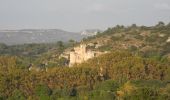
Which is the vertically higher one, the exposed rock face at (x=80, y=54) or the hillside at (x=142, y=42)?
the hillside at (x=142, y=42)

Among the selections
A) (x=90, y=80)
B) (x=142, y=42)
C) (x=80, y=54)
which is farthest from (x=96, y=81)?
(x=142, y=42)

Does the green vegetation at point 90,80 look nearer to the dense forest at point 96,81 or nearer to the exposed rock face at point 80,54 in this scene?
the dense forest at point 96,81

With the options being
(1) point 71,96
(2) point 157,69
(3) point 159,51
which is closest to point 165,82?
(2) point 157,69

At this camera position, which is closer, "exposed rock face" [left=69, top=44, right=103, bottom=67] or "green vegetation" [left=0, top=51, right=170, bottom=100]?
"green vegetation" [left=0, top=51, right=170, bottom=100]

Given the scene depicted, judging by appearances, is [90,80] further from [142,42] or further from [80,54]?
[142,42]

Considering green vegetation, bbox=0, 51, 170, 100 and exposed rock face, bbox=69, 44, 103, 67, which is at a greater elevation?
exposed rock face, bbox=69, 44, 103, 67

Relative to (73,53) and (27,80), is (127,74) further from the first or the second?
(73,53)

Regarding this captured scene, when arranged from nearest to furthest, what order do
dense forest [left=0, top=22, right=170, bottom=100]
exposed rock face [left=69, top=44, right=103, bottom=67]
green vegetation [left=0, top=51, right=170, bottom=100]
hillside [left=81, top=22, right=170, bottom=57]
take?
dense forest [left=0, top=22, right=170, bottom=100], green vegetation [left=0, top=51, right=170, bottom=100], exposed rock face [left=69, top=44, right=103, bottom=67], hillside [left=81, top=22, right=170, bottom=57]

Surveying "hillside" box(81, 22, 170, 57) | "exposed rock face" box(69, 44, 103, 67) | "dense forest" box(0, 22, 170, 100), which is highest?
"hillside" box(81, 22, 170, 57)

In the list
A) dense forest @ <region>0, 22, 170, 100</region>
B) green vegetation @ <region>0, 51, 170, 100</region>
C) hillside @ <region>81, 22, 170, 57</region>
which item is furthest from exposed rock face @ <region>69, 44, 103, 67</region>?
green vegetation @ <region>0, 51, 170, 100</region>

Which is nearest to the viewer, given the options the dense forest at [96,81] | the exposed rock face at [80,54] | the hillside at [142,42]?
the dense forest at [96,81]

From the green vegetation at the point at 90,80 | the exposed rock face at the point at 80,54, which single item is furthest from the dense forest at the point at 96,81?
the exposed rock face at the point at 80,54

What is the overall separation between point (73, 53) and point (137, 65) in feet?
148

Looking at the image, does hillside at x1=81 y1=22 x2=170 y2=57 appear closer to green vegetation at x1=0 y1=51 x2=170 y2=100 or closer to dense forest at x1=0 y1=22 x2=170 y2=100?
dense forest at x1=0 y1=22 x2=170 y2=100
